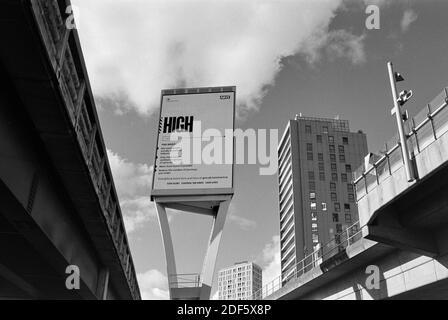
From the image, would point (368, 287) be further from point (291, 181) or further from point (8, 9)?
point (291, 181)

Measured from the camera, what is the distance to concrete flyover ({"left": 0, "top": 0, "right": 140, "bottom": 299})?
8055mm

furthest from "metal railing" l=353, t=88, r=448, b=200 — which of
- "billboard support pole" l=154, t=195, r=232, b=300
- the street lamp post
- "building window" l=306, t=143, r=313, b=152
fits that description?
"building window" l=306, t=143, r=313, b=152

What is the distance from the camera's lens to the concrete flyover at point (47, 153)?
805 centimetres

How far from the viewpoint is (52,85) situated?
8.77m

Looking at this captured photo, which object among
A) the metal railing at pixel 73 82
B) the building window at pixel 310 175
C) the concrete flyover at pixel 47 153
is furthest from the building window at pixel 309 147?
the metal railing at pixel 73 82

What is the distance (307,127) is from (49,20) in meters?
113

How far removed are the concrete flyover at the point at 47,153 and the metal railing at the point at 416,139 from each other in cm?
951

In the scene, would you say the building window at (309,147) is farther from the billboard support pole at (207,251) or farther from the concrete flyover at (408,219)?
the concrete flyover at (408,219)

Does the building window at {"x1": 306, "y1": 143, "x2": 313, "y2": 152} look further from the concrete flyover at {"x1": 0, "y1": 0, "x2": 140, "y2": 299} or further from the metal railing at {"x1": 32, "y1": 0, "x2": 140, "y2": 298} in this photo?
the metal railing at {"x1": 32, "y1": 0, "x2": 140, "y2": 298}

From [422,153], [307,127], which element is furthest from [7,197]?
[307,127]

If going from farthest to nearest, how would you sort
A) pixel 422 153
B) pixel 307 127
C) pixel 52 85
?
1. pixel 307 127
2. pixel 422 153
3. pixel 52 85

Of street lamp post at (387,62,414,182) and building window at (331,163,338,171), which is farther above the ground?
building window at (331,163,338,171)

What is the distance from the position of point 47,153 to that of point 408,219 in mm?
11675

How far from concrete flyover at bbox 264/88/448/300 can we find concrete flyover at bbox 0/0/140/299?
9.47m
